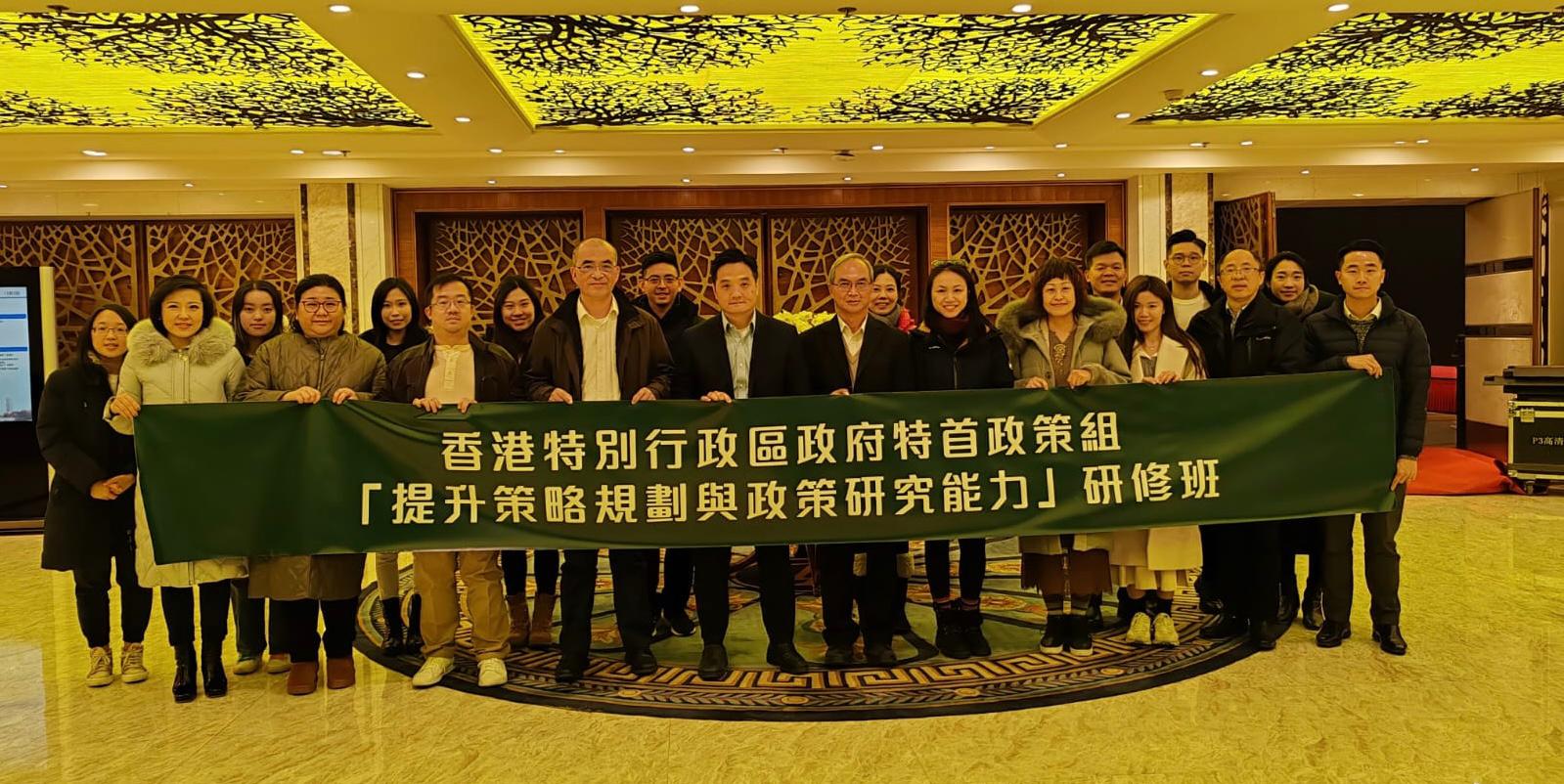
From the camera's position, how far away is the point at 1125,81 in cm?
619

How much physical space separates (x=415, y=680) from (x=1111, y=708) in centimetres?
216

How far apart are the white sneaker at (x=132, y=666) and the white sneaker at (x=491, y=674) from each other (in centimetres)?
116

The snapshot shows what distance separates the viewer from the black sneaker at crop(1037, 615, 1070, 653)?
368cm

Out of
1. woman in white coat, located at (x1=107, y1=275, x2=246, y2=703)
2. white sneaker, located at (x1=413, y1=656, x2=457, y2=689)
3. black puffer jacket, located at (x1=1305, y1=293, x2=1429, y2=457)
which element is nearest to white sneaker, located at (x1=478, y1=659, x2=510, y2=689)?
white sneaker, located at (x1=413, y1=656, x2=457, y2=689)

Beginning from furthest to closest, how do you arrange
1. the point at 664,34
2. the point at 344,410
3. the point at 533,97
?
the point at 533,97 → the point at 664,34 → the point at 344,410

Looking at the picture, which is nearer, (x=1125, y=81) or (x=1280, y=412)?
(x=1280, y=412)

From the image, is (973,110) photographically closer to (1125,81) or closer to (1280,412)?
(1125,81)

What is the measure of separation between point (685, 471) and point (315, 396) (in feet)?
3.84

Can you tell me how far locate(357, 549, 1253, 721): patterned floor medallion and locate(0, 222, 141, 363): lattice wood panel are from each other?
23.8ft

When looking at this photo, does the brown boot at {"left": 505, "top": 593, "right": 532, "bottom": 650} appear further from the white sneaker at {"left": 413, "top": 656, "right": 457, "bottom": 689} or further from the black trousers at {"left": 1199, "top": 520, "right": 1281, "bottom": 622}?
the black trousers at {"left": 1199, "top": 520, "right": 1281, "bottom": 622}

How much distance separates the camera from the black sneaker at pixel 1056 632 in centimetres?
368

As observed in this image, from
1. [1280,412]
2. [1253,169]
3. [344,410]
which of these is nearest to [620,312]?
[344,410]

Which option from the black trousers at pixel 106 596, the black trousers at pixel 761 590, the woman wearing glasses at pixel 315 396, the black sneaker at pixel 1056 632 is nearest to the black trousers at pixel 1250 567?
the black sneaker at pixel 1056 632

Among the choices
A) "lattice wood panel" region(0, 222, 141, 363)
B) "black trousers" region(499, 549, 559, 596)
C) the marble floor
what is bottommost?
the marble floor
